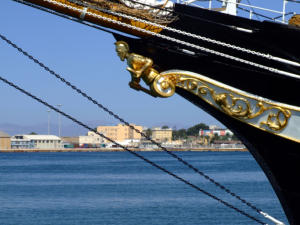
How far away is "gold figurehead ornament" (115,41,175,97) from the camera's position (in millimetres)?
7625

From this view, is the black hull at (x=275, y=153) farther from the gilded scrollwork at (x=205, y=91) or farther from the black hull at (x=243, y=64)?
the gilded scrollwork at (x=205, y=91)

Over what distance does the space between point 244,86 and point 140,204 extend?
29.8 metres

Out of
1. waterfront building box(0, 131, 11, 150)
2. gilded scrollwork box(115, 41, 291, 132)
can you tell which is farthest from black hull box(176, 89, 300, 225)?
waterfront building box(0, 131, 11, 150)

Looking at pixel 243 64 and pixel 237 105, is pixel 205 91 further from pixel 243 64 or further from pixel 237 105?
pixel 243 64

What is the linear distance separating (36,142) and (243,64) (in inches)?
7447

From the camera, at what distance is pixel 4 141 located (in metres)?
193

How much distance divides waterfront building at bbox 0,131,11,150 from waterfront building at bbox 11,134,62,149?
2.68 metres

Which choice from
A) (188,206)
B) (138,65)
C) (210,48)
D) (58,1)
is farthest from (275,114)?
(188,206)

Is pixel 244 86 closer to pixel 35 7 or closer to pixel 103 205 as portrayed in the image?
pixel 35 7

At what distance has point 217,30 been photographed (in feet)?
25.0

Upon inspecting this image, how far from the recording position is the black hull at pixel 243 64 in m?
7.52

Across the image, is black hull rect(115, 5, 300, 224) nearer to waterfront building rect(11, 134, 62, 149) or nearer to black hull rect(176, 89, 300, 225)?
black hull rect(176, 89, 300, 225)

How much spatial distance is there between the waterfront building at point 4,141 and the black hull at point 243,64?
186133 millimetres

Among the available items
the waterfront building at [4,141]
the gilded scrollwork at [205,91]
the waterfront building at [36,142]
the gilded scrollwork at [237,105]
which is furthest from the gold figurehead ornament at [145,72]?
the waterfront building at [36,142]
